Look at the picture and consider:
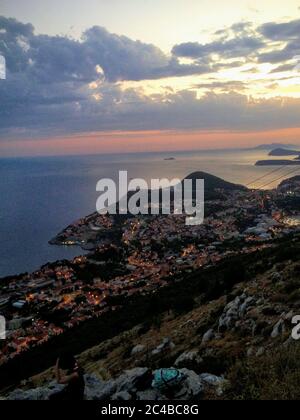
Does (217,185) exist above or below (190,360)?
above

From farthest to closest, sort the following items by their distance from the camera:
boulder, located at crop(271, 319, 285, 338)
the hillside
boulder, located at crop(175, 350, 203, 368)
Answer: the hillside
boulder, located at crop(271, 319, 285, 338)
boulder, located at crop(175, 350, 203, 368)

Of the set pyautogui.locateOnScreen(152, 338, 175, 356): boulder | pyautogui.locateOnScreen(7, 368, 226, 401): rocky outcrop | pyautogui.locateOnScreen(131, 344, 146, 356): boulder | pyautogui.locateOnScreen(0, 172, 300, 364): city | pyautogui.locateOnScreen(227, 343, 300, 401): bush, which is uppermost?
pyautogui.locateOnScreen(227, 343, 300, 401): bush

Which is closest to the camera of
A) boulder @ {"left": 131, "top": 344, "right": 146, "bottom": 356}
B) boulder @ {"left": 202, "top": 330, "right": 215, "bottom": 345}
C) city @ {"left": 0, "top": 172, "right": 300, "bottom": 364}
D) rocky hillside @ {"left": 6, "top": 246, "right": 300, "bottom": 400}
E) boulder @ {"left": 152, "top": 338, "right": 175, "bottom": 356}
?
rocky hillside @ {"left": 6, "top": 246, "right": 300, "bottom": 400}

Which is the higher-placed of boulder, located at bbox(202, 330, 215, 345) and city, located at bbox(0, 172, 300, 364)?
boulder, located at bbox(202, 330, 215, 345)

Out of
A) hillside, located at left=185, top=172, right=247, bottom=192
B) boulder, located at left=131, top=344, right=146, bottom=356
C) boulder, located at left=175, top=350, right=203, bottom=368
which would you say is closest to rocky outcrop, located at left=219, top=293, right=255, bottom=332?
boulder, located at left=175, top=350, right=203, bottom=368

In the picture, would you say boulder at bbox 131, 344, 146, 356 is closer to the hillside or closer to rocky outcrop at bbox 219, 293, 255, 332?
rocky outcrop at bbox 219, 293, 255, 332

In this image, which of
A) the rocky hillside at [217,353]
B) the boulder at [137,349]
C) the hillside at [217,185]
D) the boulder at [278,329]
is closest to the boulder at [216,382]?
the rocky hillside at [217,353]

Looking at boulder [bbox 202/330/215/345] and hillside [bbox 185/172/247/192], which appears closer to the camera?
boulder [bbox 202/330/215/345]

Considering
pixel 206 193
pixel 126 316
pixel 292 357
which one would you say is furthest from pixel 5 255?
pixel 292 357

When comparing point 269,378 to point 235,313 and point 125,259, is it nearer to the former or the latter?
point 235,313

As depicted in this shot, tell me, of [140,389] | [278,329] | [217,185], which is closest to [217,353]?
[278,329]
